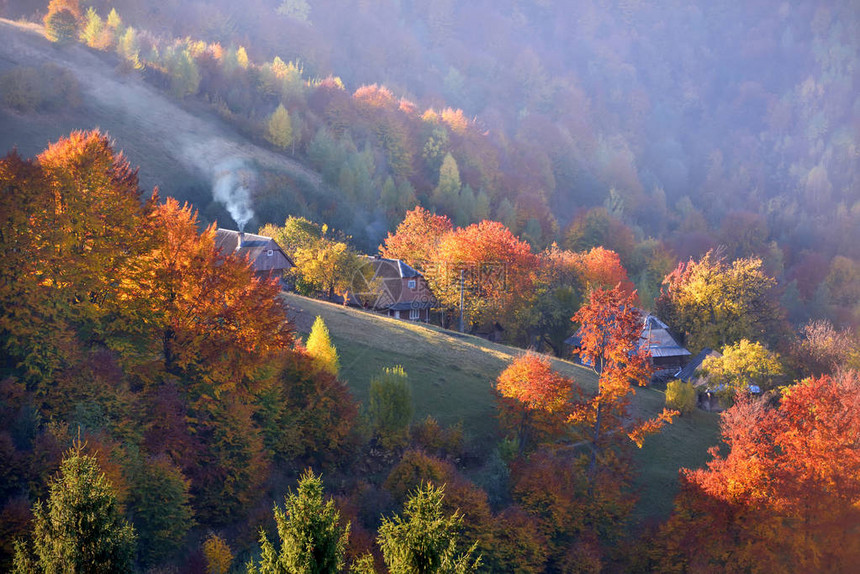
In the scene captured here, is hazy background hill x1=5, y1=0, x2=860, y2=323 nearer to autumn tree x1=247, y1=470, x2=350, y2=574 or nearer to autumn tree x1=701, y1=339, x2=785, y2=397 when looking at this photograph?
autumn tree x1=701, y1=339, x2=785, y2=397

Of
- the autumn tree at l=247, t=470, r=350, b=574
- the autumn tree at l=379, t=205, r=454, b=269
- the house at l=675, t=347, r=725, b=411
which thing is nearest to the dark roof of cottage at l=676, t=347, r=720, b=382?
the house at l=675, t=347, r=725, b=411

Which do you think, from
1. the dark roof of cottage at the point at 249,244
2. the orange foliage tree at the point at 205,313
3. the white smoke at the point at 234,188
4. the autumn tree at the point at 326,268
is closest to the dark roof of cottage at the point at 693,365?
the autumn tree at the point at 326,268

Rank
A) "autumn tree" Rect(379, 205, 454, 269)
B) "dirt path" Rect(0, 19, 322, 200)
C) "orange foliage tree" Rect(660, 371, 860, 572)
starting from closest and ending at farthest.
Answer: "orange foliage tree" Rect(660, 371, 860, 572), "autumn tree" Rect(379, 205, 454, 269), "dirt path" Rect(0, 19, 322, 200)

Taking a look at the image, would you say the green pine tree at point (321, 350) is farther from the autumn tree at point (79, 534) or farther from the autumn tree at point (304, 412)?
the autumn tree at point (79, 534)

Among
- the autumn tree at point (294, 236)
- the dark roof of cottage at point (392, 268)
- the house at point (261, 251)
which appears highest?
the autumn tree at point (294, 236)

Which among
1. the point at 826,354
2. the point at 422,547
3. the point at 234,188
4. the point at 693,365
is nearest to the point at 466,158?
the point at 234,188

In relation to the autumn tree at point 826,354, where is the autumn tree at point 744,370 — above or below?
below

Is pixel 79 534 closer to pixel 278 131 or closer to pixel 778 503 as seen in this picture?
pixel 778 503
